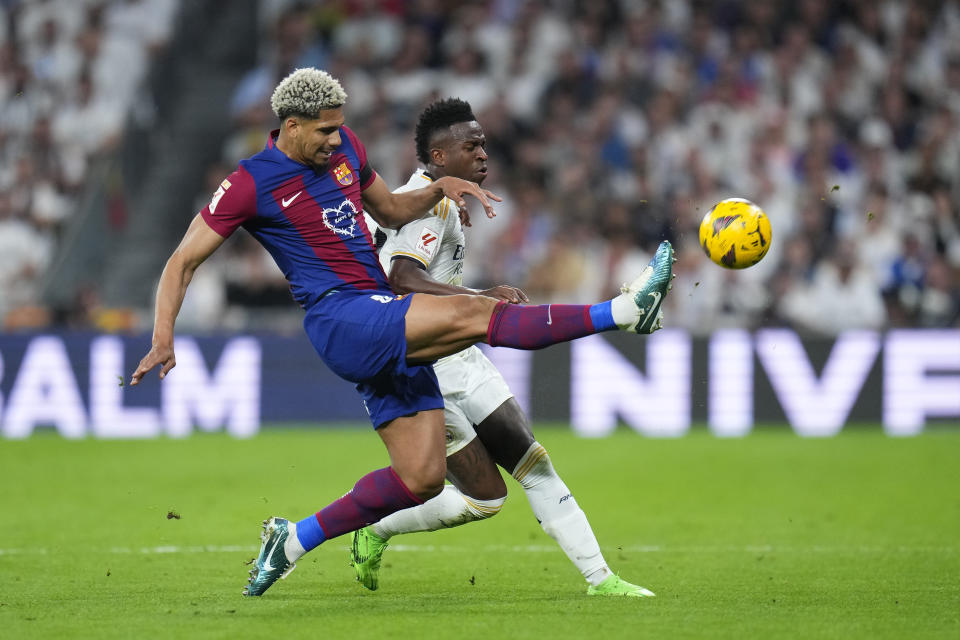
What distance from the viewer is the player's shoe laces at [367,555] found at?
6805 mm

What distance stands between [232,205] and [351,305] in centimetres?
68

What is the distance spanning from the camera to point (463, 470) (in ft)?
22.0

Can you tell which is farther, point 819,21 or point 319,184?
point 819,21

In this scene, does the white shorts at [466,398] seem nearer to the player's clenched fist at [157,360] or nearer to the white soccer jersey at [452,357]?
the white soccer jersey at [452,357]

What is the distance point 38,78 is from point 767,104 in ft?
33.0

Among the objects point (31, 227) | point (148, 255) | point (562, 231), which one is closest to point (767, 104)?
point (562, 231)

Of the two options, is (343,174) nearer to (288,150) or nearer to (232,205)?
(288,150)

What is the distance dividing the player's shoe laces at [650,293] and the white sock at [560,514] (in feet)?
3.61

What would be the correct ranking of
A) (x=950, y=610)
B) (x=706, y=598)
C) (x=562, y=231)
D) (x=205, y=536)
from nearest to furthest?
1. (x=950, y=610)
2. (x=706, y=598)
3. (x=205, y=536)
4. (x=562, y=231)

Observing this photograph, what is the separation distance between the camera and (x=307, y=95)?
6.00 metres

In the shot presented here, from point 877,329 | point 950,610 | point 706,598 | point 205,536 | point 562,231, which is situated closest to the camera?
point 950,610

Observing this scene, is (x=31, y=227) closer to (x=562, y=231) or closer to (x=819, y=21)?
(x=562, y=231)

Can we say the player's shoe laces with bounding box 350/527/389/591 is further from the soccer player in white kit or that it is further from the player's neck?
the player's neck

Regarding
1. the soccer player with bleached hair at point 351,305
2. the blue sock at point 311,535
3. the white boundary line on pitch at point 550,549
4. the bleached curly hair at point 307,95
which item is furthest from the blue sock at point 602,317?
the white boundary line on pitch at point 550,549
